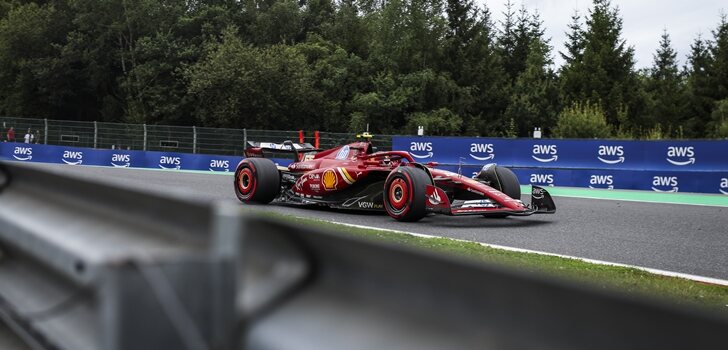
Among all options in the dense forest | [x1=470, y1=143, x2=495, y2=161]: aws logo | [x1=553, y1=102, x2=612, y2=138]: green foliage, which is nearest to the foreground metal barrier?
[x1=470, y1=143, x2=495, y2=161]: aws logo

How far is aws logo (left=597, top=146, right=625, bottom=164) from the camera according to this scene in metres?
19.2

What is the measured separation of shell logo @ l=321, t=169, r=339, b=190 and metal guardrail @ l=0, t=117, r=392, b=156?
16.5 meters

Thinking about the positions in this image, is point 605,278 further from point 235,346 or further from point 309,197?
point 309,197

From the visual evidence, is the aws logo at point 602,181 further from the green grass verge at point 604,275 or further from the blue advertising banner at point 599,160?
the green grass verge at point 604,275

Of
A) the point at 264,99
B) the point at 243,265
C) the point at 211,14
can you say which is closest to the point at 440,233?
the point at 243,265

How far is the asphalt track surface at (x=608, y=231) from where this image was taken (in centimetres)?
712

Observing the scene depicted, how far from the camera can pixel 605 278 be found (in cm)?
558

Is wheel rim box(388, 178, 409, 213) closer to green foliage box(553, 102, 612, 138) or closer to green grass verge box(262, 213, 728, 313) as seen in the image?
green grass verge box(262, 213, 728, 313)

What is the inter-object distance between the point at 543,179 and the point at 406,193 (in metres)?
11.8

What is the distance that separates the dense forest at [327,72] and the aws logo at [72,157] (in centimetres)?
1542

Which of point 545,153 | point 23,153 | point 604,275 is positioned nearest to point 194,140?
point 23,153

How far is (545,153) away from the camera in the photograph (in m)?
20.5

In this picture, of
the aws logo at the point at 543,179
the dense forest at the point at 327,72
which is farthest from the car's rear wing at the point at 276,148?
the dense forest at the point at 327,72

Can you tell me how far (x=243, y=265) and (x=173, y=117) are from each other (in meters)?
49.7
